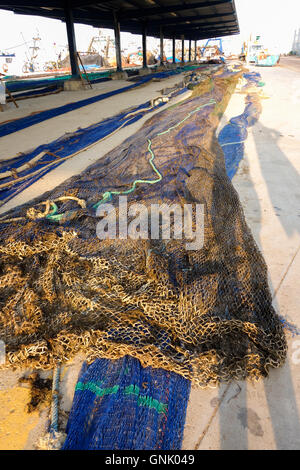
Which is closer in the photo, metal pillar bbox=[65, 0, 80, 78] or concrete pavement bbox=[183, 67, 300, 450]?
concrete pavement bbox=[183, 67, 300, 450]

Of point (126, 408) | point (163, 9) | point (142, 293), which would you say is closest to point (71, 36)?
point (163, 9)

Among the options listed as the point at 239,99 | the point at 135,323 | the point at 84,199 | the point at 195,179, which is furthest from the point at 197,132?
the point at 239,99

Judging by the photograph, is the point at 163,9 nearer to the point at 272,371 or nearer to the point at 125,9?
the point at 125,9

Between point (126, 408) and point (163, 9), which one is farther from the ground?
point (163, 9)

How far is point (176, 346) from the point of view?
1600 millimetres

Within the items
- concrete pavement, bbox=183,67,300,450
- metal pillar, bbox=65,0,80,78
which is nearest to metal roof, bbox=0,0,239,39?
metal pillar, bbox=65,0,80,78

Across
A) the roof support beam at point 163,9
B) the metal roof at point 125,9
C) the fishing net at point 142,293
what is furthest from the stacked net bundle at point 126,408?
the roof support beam at point 163,9

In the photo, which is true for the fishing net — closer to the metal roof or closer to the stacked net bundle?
the stacked net bundle

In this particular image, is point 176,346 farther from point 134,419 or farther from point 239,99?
point 239,99

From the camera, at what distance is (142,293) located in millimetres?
1877

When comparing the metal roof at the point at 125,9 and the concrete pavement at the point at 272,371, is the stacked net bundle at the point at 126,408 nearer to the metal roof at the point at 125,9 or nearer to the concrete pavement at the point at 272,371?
the concrete pavement at the point at 272,371

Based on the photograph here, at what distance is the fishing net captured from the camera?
5.19 feet

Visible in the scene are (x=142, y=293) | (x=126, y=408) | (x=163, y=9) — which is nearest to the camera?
(x=126, y=408)

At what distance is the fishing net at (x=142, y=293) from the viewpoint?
5.19ft
